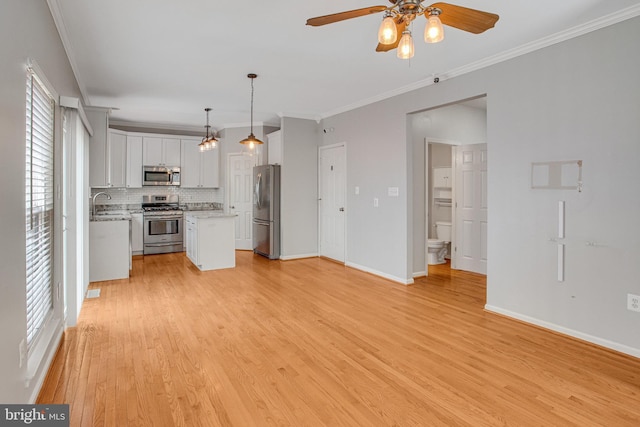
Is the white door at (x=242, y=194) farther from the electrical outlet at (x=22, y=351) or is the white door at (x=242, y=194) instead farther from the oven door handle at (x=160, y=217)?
the electrical outlet at (x=22, y=351)

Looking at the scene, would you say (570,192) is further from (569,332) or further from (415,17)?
(415,17)

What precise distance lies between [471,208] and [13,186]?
218 inches

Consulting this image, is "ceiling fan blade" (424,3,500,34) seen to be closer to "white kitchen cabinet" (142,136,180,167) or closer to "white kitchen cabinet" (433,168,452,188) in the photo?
"white kitchen cabinet" (433,168,452,188)

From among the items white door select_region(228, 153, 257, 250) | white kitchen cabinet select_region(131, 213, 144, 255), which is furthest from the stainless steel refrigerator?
white kitchen cabinet select_region(131, 213, 144, 255)

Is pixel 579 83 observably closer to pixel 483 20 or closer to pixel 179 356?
pixel 483 20

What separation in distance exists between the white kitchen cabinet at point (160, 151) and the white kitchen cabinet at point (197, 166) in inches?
5.5

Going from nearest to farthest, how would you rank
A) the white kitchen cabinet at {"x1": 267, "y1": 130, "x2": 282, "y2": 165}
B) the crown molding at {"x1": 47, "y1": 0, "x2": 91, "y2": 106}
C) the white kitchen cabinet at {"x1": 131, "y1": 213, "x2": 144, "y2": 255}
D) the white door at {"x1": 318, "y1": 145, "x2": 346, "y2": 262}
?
the crown molding at {"x1": 47, "y1": 0, "x2": 91, "y2": 106} → the white door at {"x1": 318, "y1": 145, "x2": 346, "y2": 262} → the white kitchen cabinet at {"x1": 267, "y1": 130, "x2": 282, "y2": 165} → the white kitchen cabinet at {"x1": 131, "y1": 213, "x2": 144, "y2": 255}

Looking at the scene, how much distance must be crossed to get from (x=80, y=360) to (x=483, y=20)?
358cm

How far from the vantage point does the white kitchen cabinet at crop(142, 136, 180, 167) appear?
7.30 metres

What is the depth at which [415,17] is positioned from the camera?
1955mm

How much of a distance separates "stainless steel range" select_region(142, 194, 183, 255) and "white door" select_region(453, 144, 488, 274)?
215 inches

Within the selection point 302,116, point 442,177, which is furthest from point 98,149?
point 442,177

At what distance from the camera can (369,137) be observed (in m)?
5.54

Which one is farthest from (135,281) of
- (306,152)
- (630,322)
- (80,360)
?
(630,322)
